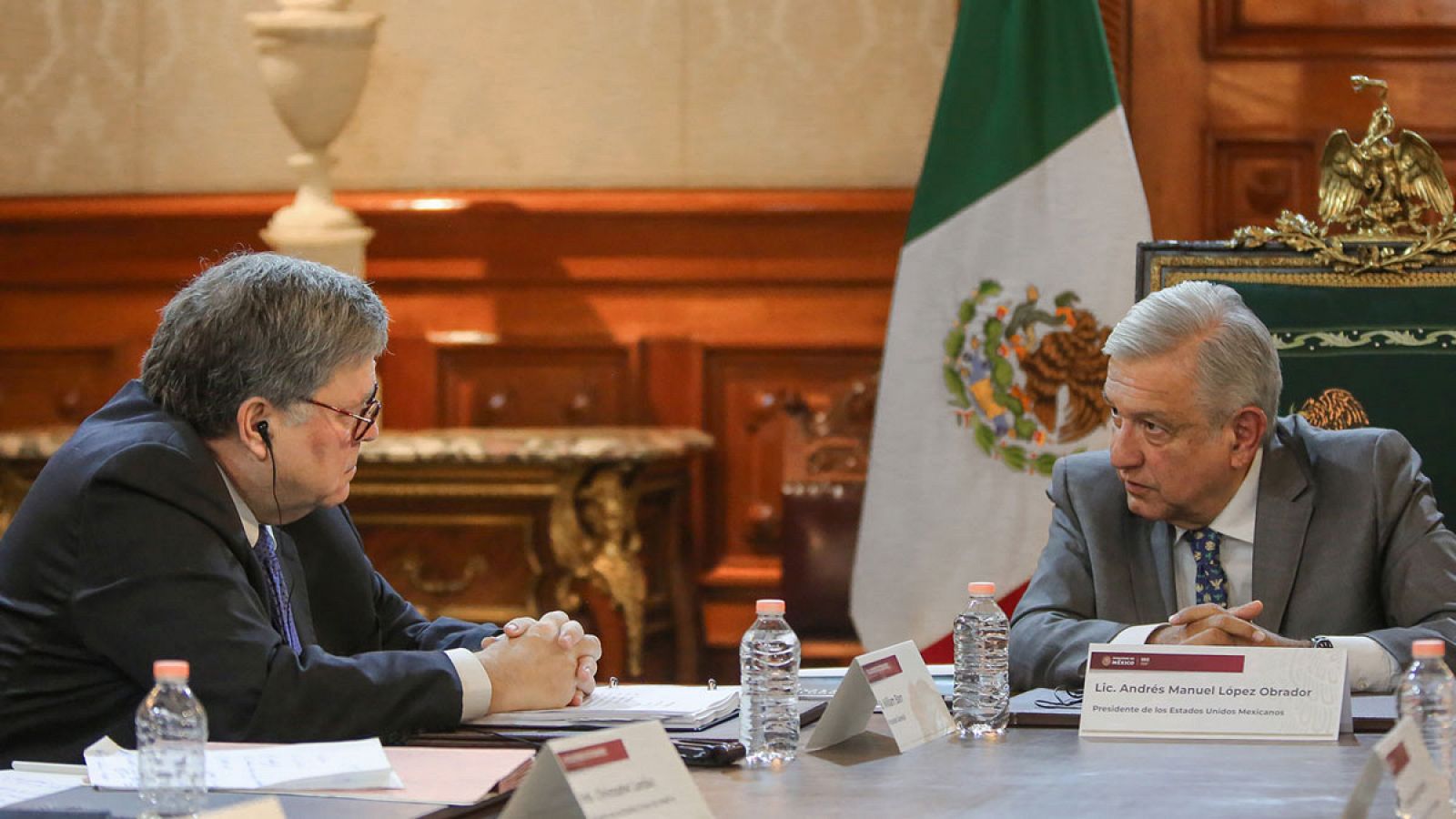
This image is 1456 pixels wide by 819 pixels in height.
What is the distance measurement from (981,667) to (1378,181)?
1.57 meters

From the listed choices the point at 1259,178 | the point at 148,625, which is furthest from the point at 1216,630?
the point at 1259,178

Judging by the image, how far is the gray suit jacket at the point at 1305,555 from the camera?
2.55m

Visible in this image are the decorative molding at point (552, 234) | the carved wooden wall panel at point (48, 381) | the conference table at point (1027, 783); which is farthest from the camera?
the carved wooden wall panel at point (48, 381)

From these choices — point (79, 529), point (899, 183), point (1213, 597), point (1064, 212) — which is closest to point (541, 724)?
point (79, 529)

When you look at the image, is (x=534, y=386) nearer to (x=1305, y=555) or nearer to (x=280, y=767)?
(x=1305, y=555)

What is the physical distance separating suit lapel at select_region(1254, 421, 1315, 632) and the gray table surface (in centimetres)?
65

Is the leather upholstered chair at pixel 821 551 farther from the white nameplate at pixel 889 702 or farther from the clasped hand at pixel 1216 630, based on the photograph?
the white nameplate at pixel 889 702

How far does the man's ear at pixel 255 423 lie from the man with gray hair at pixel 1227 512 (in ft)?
3.50

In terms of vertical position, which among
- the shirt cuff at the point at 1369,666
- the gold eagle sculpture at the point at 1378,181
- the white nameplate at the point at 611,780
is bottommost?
the shirt cuff at the point at 1369,666

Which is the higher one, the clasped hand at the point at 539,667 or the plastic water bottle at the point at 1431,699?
the plastic water bottle at the point at 1431,699

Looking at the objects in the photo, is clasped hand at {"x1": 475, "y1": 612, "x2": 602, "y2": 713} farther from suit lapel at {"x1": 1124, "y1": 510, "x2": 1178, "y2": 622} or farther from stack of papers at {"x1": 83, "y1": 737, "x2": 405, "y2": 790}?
suit lapel at {"x1": 1124, "y1": 510, "x2": 1178, "y2": 622}

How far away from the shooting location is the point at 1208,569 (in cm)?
265

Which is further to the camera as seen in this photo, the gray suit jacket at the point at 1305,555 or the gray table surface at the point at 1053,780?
the gray suit jacket at the point at 1305,555

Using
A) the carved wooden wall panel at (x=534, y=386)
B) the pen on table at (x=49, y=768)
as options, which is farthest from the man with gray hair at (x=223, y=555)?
the carved wooden wall panel at (x=534, y=386)
